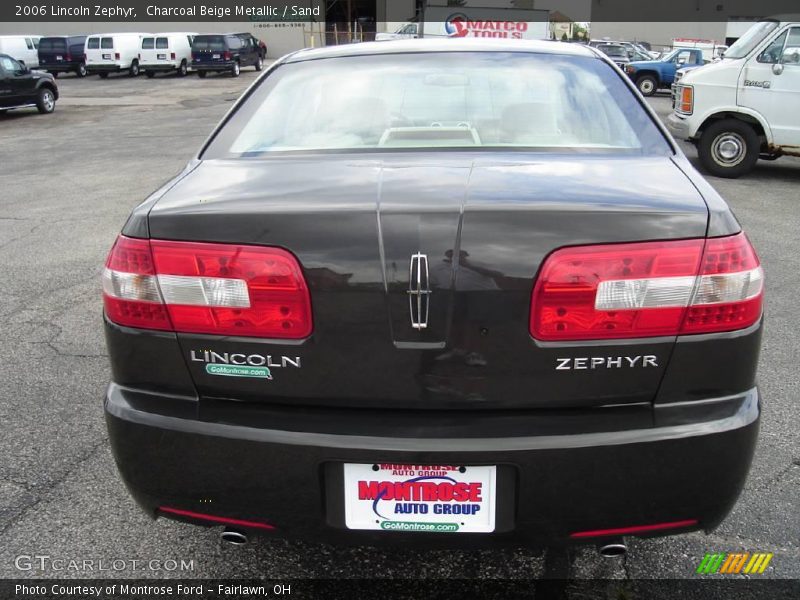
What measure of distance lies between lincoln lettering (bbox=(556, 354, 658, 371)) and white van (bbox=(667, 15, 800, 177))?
8.58 m

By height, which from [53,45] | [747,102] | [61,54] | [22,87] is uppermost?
[53,45]

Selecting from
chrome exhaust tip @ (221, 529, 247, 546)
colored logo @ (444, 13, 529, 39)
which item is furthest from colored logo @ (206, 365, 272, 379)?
colored logo @ (444, 13, 529, 39)

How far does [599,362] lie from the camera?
1780 mm

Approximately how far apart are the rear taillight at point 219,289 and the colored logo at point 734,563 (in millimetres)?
1592

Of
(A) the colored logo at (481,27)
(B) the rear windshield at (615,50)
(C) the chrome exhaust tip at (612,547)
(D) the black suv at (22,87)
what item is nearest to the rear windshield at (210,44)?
(A) the colored logo at (481,27)

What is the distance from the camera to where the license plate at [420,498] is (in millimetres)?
1821

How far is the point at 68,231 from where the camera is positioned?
7062 mm

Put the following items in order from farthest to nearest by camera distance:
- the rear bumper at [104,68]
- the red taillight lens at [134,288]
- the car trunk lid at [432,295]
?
the rear bumper at [104,68] < the red taillight lens at [134,288] < the car trunk lid at [432,295]

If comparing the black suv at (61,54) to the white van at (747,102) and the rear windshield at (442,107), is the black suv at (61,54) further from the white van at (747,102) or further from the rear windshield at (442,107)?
the rear windshield at (442,107)

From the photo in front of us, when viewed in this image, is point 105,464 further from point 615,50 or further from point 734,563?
point 615,50

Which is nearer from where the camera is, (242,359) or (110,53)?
(242,359)

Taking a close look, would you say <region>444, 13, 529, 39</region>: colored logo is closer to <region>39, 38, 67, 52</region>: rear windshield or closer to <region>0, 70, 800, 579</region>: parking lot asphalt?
<region>39, 38, 67, 52</region>: rear windshield

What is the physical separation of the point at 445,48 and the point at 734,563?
7.30 ft

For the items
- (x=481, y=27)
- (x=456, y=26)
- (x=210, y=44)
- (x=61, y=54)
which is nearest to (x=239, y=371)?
(x=456, y=26)
